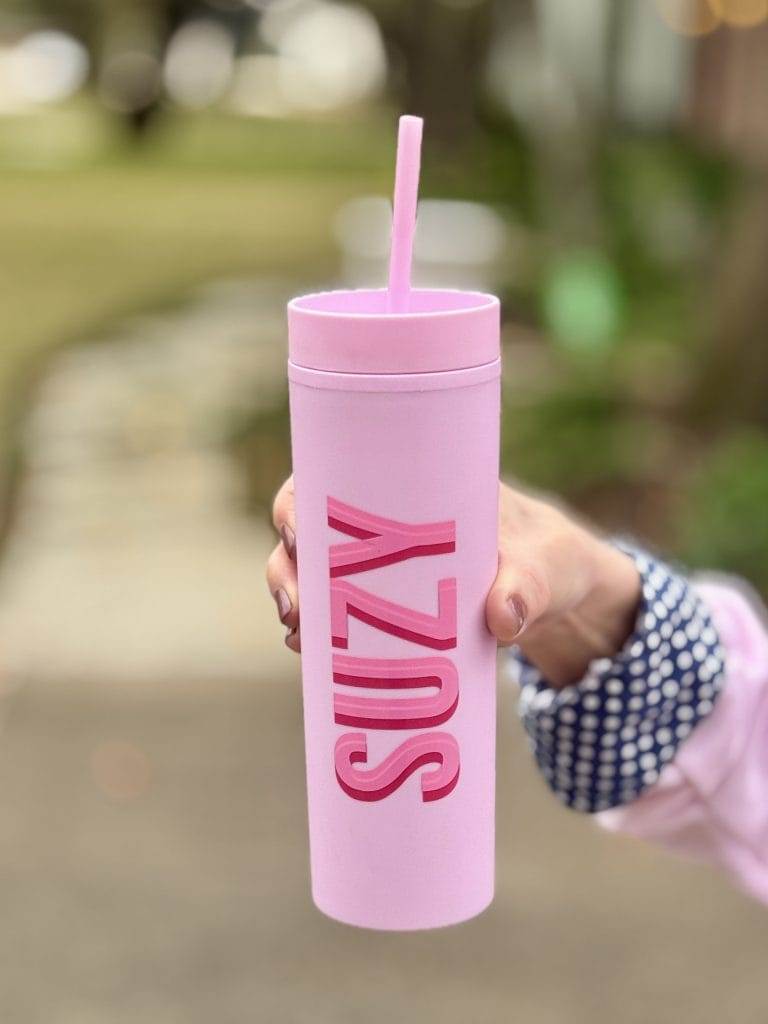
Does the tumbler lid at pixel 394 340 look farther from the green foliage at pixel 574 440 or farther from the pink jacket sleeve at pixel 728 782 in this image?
the green foliage at pixel 574 440

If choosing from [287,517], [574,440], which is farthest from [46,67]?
[287,517]

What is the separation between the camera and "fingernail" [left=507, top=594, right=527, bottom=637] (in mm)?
1250

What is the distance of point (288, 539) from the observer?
134 centimetres

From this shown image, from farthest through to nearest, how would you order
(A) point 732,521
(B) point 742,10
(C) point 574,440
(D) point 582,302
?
(D) point 582,302 → (B) point 742,10 → (C) point 574,440 → (A) point 732,521

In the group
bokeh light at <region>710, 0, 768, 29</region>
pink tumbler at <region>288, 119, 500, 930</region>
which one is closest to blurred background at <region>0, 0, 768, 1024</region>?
bokeh light at <region>710, 0, 768, 29</region>

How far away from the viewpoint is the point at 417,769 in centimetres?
125

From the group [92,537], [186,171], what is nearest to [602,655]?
[92,537]

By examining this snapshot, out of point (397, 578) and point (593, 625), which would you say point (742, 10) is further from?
point (397, 578)

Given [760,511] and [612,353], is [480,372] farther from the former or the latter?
[612,353]

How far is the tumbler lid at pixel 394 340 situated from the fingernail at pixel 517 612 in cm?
20

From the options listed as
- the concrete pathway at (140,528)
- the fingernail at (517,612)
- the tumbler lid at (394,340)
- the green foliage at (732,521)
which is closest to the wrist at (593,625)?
the fingernail at (517,612)

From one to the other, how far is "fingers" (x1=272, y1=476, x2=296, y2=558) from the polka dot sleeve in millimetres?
427

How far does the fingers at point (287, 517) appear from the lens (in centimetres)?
133

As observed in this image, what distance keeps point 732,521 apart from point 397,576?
421 cm
